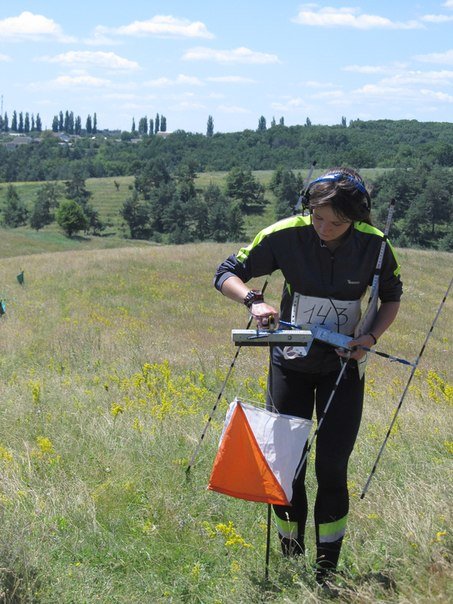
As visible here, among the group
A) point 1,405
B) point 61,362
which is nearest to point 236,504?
point 1,405

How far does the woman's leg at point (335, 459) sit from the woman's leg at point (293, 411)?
0.10 m

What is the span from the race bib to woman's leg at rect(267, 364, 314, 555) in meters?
0.14

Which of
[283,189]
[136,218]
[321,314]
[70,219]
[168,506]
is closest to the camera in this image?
[321,314]

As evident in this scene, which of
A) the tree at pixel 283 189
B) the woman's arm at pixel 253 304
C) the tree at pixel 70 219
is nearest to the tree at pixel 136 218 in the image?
the tree at pixel 70 219

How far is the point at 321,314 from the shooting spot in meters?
3.44

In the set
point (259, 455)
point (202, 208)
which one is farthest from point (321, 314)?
point (202, 208)

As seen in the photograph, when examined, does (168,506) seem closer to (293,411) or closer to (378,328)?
(293,411)

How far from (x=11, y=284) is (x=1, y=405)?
53.4 ft

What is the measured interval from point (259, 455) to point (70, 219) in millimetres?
89977

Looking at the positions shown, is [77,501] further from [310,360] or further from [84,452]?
[310,360]

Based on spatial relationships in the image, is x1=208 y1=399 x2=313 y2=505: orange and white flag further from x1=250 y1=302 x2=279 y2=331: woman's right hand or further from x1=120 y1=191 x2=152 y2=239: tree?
x1=120 y1=191 x2=152 y2=239: tree

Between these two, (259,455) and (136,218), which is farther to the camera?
(136,218)

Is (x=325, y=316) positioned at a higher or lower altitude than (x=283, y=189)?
higher

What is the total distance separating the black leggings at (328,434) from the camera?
11.1 feet
